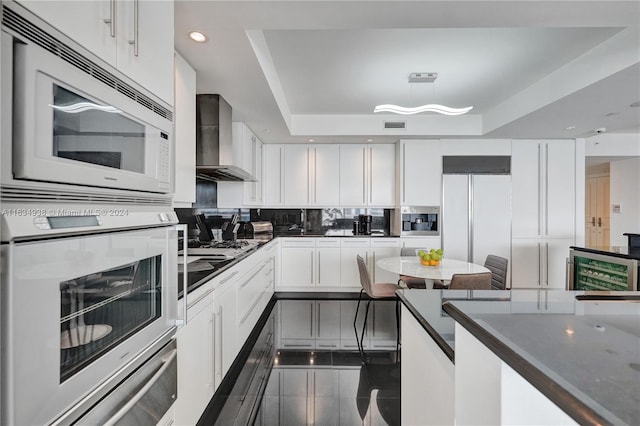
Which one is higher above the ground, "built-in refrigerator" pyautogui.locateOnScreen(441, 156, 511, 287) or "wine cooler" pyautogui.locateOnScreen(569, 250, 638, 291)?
"built-in refrigerator" pyautogui.locateOnScreen(441, 156, 511, 287)

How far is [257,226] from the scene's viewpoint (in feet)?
14.8

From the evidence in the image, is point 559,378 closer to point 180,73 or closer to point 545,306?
point 545,306

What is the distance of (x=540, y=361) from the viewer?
1.73 ft

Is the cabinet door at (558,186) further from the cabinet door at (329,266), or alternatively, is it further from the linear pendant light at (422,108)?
the cabinet door at (329,266)

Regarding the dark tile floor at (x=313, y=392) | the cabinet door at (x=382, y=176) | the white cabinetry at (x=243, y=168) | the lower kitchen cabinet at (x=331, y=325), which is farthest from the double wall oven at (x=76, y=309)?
the cabinet door at (x=382, y=176)

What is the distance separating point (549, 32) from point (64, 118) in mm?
3036


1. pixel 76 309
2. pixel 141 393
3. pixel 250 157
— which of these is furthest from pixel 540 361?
pixel 250 157

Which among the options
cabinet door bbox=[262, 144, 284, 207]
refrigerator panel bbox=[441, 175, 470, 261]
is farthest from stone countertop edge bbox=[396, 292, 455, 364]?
cabinet door bbox=[262, 144, 284, 207]

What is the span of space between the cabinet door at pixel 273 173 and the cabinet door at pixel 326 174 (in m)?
0.53

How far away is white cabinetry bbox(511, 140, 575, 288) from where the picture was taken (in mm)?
4594

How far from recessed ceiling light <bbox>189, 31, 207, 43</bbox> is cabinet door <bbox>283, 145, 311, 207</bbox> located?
309 cm

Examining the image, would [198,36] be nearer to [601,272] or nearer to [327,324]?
[327,324]

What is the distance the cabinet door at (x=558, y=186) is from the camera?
15.0 feet

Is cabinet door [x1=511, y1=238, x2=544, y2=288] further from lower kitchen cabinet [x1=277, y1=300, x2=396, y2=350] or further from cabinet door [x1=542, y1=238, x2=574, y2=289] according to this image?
lower kitchen cabinet [x1=277, y1=300, x2=396, y2=350]
